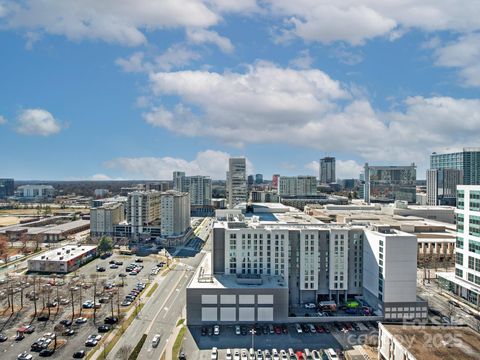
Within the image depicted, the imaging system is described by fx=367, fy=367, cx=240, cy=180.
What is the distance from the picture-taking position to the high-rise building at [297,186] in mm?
156000

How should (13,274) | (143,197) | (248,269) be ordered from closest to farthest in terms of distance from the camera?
(248,269)
(13,274)
(143,197)

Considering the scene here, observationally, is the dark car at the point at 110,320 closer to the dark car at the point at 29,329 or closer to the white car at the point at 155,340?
the white car at the point at 155,340

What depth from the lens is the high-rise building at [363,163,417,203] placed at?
15662 centimetres

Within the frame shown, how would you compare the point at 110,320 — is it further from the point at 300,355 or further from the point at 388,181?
the point at 388,181

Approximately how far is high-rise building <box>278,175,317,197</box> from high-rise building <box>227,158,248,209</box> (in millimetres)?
44701

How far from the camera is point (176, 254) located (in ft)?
246

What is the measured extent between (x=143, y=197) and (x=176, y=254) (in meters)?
21.0

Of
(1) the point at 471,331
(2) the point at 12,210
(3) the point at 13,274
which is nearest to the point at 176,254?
(3) the point at 13,274

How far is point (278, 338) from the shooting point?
121 feet

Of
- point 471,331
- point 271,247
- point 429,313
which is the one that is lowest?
point 429,313

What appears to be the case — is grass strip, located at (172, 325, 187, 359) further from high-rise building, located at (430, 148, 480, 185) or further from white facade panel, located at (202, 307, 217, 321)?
high-rise building, located at (430, 148, 480, 185)

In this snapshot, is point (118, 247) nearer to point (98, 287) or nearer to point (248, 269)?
point (98, 287)

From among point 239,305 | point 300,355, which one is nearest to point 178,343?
point 239,305

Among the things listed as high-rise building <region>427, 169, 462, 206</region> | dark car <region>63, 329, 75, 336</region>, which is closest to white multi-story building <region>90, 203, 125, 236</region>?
dark car <region>63, 329, 75, 336</region>
